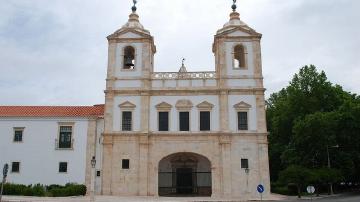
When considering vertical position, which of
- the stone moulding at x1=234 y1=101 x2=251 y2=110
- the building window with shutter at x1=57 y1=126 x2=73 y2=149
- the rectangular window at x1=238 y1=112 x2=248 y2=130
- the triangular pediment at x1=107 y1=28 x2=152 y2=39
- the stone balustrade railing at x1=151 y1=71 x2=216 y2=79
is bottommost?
the building window with shutter at x1=57 y1=126 x2=73 y2=149

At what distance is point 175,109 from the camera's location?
3322 centimetres

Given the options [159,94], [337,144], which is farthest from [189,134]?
[337,144]

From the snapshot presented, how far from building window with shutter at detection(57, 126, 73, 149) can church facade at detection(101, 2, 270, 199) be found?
135 inches

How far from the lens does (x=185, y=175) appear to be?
34688mm

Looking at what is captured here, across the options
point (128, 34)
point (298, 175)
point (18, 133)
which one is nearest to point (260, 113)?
point (298, 175)

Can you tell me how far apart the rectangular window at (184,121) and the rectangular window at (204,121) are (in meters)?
1.11

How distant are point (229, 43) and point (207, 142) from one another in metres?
8.52

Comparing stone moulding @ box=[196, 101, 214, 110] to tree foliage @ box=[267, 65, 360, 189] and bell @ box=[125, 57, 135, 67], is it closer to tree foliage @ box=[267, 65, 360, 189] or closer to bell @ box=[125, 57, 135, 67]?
bell @ box=[125, 57, 135, 67]

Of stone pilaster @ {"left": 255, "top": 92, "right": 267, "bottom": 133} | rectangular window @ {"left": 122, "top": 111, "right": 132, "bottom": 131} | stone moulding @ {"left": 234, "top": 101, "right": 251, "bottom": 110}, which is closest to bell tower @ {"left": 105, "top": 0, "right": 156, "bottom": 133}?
rectangular window @ {"left": 122, "top": 111, "right": 132, "bottom": 131}

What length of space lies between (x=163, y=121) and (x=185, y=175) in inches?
203

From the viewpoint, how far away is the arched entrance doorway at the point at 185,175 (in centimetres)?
3428

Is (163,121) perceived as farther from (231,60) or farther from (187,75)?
(231,60)

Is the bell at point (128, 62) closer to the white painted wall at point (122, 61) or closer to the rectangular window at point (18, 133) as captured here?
the white painted wall at point (122, 61)

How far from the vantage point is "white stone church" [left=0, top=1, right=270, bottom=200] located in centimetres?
3206
